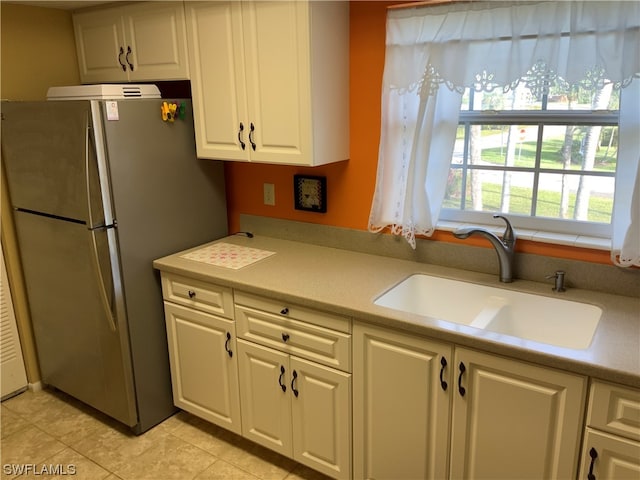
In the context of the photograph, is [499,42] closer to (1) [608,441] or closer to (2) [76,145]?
(1) [608,441]

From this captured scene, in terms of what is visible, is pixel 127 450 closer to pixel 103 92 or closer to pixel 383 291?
pixel 383 291

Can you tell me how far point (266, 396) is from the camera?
7.14 feet

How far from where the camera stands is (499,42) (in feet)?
6.07

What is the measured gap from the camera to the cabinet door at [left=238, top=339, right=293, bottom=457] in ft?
6.89

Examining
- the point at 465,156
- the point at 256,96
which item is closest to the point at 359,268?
the point at 465,156

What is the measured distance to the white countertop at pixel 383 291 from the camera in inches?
57.2

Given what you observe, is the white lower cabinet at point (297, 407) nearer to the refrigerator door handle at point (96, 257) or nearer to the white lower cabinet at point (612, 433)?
the refrigerator door handle at point (96, 257)

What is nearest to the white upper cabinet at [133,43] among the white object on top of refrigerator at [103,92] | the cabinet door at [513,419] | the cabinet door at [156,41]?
the cabinet door at [156,41]

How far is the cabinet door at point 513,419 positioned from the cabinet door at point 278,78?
1.09m

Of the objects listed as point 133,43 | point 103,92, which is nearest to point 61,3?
point 133,43

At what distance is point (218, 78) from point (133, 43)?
566mm

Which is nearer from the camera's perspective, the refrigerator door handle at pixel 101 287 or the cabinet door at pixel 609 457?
the cabinet door at pixel 609 457

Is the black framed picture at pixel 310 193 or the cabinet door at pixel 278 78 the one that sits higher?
the cabinet door at pixel 278 78

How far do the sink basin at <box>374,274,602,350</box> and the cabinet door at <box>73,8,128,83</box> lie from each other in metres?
1.76
